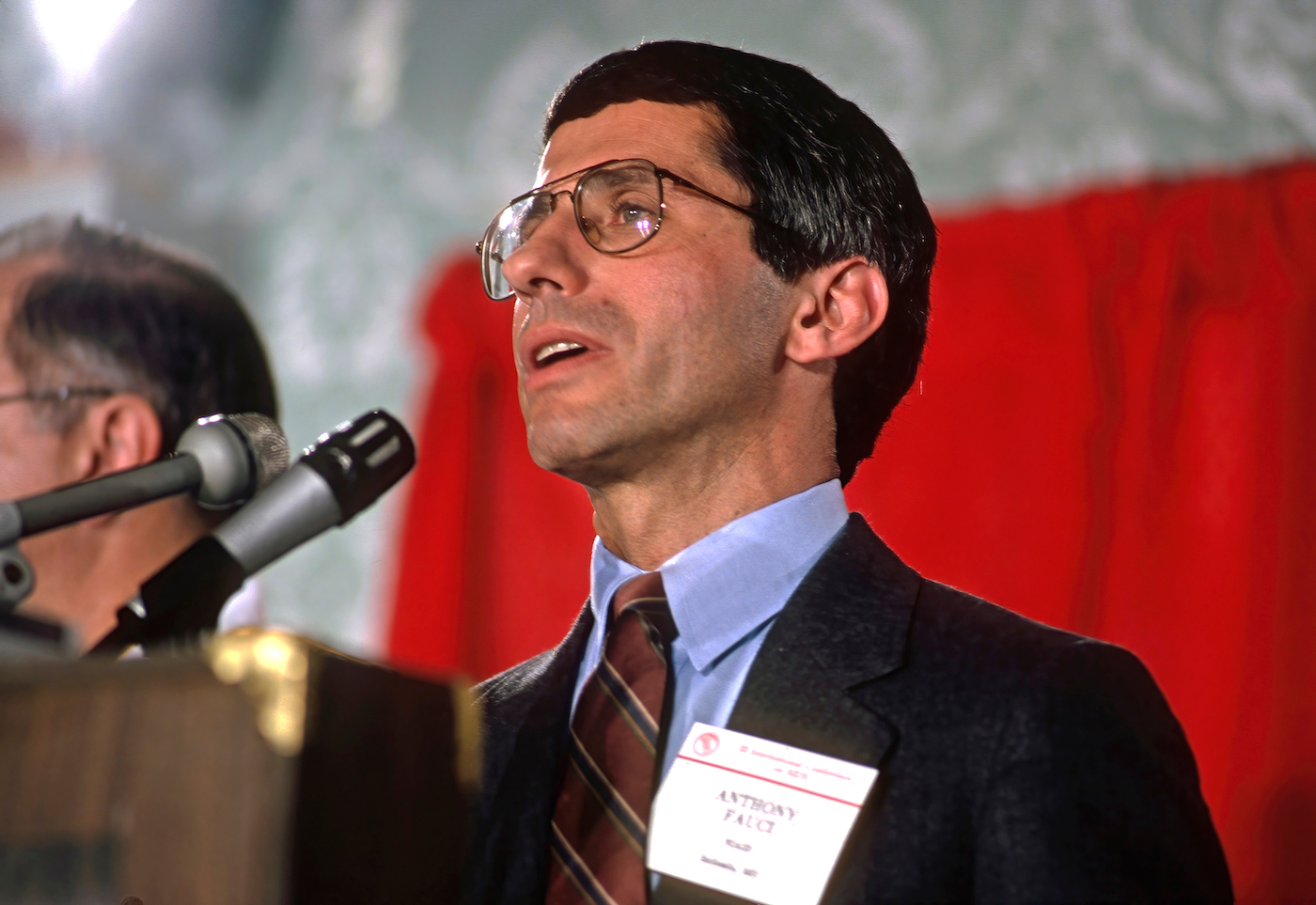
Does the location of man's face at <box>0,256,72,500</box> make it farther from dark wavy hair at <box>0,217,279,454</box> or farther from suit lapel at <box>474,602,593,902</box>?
suit lapel at <box>474,602,593,902</box>

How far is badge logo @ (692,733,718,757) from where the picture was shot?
3.13 feet

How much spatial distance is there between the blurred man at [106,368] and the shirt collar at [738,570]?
1.63 ft

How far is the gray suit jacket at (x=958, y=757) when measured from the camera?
2.82 feet

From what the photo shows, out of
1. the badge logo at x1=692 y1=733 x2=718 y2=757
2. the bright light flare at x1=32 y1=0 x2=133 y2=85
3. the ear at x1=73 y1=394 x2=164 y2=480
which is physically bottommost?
the badge logo at x1=692 y1=733 x2=718 y2=757

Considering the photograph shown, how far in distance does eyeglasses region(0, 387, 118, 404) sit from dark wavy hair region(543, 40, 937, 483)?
1.99ft

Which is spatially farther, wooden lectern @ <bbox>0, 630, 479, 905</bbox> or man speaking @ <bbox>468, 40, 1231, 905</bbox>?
man speaking @ <bbox>468, 40, 1231, 905</bbox>

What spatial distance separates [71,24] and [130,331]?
13.6 inches

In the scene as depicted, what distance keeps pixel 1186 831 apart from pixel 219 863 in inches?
27.5

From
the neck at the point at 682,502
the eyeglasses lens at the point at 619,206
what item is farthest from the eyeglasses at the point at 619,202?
the neck at the point at 682,502

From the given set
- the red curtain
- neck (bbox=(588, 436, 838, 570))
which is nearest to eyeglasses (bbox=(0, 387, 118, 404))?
neck (bbox=(588, 436, 838, 570))

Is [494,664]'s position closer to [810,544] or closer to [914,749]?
[810,544]

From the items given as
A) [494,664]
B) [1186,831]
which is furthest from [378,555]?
[1186,831]

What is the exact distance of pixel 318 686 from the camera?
69cm

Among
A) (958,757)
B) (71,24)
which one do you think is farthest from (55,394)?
(958,757)
